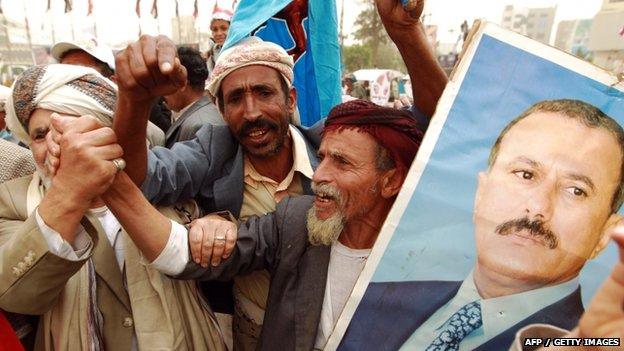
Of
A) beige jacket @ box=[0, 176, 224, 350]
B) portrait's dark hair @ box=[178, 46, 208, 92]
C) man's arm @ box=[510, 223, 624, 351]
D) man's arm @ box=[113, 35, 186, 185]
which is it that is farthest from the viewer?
portrait's dark hair @ box=[178, 46, 208, 92]

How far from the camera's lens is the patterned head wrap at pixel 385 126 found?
1.59 meters

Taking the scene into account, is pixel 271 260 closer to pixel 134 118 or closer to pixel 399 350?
pixel 399 350

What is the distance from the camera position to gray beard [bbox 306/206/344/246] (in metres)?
1.51

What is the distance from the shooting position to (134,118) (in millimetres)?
1281

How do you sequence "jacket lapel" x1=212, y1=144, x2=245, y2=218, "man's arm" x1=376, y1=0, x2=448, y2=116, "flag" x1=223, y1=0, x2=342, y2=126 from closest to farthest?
"man's arm" x1=376, y1=0, x2=448, y2=116 < "jacket lapel" x1=212, y1=144, x2=245, y2=218 < "flag" x1=223, y1=0, x2=342, y2=126

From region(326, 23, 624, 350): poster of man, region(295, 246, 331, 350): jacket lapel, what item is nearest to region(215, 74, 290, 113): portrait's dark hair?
region(295, 246, 331, 350): jacket lapel

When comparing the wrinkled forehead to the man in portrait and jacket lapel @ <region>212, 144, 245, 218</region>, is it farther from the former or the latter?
jacket lapel @ <region>212, 144, 245, 218</region>

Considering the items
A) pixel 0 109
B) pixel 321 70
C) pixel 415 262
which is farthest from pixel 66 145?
pixel 0 109

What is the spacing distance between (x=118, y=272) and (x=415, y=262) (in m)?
1.07

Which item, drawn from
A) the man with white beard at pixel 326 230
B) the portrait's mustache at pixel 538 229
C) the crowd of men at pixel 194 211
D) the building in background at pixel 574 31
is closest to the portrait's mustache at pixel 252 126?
the crowd of men at pixel 194 211

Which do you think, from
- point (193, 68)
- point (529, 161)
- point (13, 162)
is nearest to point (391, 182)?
point (529, 161)

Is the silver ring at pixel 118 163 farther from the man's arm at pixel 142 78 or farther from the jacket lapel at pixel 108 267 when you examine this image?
the jacket lapel at pixel 108 267

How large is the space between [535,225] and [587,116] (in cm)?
33

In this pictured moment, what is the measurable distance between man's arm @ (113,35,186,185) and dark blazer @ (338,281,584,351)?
82 centimetres
